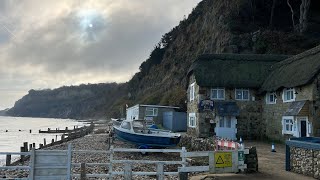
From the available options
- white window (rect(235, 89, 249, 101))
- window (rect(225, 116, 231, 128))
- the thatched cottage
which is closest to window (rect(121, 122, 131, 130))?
the thatched cottage

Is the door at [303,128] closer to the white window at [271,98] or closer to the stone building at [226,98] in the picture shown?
the white window at [271,98]

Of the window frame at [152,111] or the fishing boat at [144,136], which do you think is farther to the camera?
the window frame at [152,111]

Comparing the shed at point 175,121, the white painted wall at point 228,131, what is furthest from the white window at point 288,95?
the shed at point 175,121

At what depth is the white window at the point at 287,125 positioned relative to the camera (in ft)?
→ 95.5

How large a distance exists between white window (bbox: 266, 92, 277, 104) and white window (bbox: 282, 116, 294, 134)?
290cm

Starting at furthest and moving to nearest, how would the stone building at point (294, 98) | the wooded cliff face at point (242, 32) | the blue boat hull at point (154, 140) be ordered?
the wooded cliff face at point (242, 32)
the blue boat hull at point (154, 140)
the stone building at point (294, 98)

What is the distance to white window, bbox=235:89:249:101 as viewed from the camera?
35.7 m

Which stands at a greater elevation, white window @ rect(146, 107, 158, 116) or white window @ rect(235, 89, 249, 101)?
white window @ rect(235, 89, 249, 101)

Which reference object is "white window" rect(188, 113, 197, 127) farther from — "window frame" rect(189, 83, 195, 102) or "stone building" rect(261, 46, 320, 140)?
"stone building" rect(261, 46, 320, 140)

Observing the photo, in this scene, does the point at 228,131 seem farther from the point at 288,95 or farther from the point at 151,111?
the point at 151,111

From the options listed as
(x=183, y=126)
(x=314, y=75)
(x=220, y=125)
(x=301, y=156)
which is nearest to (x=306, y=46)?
(x=183, y=126)

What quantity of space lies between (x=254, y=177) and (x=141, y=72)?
93.2 m

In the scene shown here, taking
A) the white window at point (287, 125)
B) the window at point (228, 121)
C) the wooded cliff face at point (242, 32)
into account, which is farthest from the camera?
the wooded cliff face at point (242, 32)

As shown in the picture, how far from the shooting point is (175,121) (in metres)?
47.4
